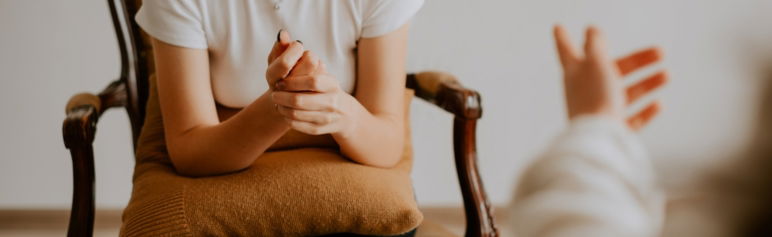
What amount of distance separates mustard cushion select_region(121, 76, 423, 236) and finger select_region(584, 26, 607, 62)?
1.29 ft

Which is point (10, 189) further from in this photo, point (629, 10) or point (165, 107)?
point (629, 10)

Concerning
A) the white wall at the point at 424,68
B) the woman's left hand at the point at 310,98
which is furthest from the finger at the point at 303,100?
the white wall at the point at 424,68

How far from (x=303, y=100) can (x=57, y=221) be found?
1.09 m

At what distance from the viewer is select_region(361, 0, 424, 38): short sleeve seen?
2.60ft

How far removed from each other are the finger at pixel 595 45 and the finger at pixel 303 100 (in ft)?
1.08

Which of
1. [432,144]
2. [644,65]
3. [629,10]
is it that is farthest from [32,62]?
[644,65]

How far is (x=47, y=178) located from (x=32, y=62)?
10.2 inches

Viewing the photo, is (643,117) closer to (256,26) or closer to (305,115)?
(305,115)

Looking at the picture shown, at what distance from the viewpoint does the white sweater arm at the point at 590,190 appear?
12.7 inches

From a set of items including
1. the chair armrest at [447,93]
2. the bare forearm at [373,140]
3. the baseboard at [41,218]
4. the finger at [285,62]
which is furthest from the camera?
the baseboard at [41,218]

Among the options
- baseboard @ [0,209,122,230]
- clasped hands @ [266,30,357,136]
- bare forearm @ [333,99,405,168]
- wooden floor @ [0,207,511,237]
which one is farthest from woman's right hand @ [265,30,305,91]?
baseboard @ [0,209,122,230]

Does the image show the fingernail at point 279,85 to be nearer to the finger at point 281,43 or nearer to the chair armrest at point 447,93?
the finger at point 281,43

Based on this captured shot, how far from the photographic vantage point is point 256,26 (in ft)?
2.58

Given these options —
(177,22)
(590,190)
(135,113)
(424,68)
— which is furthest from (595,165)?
(424,68)
